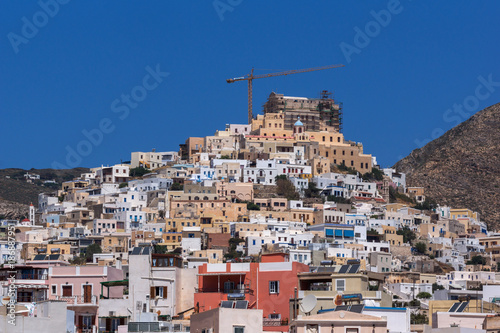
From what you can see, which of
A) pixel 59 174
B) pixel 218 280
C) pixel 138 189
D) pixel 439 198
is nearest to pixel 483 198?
pixel 439 198

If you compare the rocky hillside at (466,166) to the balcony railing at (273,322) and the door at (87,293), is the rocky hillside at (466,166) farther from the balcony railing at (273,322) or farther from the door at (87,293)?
the balcony railing at (273,322)

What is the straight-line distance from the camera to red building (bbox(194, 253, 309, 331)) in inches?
1451

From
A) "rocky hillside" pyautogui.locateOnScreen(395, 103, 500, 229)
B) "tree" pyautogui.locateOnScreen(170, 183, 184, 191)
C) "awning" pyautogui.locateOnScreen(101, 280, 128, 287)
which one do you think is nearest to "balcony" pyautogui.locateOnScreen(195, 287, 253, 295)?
"awning" pyautogui.locateOnScreen(101, 280, 128, 287)

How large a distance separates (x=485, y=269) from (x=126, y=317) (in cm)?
5963

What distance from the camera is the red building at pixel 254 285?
36.8 m

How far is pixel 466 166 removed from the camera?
450ft

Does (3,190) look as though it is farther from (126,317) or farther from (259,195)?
(126,317)

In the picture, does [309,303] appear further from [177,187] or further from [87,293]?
[177,187]

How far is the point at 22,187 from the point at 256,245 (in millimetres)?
72258

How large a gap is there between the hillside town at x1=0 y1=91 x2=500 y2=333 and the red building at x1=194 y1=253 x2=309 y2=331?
5cm

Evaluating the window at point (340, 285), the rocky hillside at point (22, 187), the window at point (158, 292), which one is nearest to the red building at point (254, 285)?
the window at point (158, 292)

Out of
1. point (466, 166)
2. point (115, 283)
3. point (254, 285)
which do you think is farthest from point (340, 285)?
point (466, 166)

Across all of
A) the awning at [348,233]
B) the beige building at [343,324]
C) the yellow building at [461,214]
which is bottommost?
the beige building at [343,324]

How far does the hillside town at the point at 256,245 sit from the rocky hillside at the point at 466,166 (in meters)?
7.99
